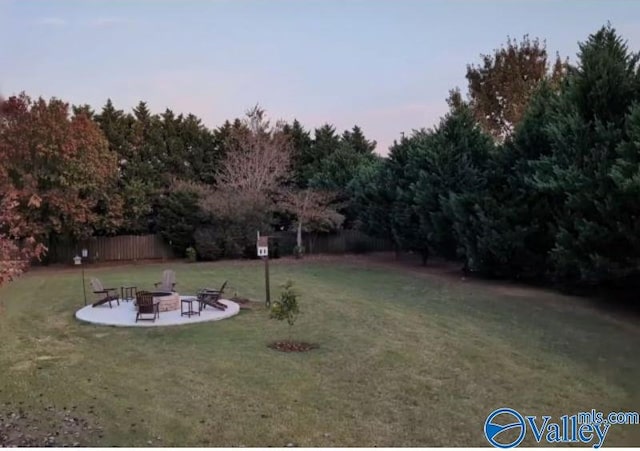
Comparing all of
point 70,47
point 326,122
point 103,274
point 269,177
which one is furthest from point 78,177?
point 326,122

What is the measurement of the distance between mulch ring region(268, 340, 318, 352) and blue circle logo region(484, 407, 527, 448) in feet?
12.3

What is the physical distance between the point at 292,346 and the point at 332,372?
66.0 inches

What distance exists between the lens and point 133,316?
12.2 meters

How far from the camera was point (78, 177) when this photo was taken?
24.5 meters

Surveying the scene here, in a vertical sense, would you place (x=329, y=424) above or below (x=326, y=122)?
below

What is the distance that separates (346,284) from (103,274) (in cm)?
1101

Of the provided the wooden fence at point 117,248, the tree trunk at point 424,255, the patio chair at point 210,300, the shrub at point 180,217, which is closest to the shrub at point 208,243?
the shrub at point 180,217

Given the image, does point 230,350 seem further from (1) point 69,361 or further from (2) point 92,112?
(2) point 92,112

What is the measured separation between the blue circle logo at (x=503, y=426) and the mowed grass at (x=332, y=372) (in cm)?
12


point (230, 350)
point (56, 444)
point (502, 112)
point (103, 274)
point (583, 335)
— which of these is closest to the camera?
point (56, 444)

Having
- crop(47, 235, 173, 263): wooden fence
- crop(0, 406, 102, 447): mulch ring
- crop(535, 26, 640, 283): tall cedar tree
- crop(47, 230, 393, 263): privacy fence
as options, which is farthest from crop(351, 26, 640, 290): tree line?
crop(47, 235, 173, 263): wooden fence

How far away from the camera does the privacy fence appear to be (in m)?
27.7

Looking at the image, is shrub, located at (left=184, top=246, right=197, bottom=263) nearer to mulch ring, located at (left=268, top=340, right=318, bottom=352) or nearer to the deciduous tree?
mulch ring, located at (left=268, top=340, right=318, bottom=352)

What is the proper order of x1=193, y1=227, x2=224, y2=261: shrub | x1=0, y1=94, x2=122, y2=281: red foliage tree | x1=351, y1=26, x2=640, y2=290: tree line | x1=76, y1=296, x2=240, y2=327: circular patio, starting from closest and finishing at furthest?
x1=76, y1=296, x2=240, y2=327: circular patio
x1=351, y1=26, x2=640, y2=290: tree line
x1=0, y1=94, x2=122, y2=281: red foliage tree
x1=193, y1=227, x2=224, y2=261: shrub
